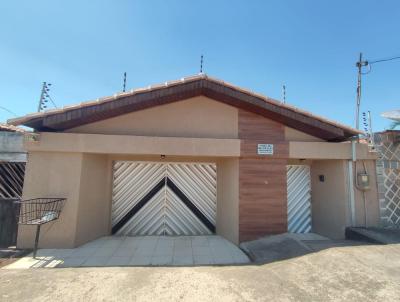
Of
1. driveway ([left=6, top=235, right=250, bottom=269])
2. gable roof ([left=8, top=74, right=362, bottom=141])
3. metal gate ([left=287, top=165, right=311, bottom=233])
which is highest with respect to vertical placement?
gable roof ([left=8, top=74, right=362, bottom=141])

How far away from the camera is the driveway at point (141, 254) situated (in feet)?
15.7

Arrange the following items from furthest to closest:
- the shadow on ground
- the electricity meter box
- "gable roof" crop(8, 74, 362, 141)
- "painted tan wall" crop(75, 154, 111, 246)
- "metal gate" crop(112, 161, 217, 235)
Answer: "metal gate" crop(112, 161, 217, 235) < the electricity meter box < "painted tan wall" crop(75, 154, 111, 246) < "gable roof" crop(8, 74, 362, 141) < the shadow on ground

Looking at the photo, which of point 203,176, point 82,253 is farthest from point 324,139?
point 82,253

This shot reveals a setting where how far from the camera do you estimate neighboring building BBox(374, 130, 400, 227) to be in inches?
258

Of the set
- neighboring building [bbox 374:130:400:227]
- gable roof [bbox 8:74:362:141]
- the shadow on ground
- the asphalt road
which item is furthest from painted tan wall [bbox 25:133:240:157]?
neighboring building [bbox 374:130:400:227]

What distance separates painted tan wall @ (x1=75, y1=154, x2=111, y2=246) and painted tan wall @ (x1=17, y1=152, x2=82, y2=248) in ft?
0.52

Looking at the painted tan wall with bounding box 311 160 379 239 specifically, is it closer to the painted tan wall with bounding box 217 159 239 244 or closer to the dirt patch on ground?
the painted tan wall with bounding box 217 159 239 244

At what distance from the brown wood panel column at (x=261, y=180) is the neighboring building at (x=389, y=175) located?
304cm

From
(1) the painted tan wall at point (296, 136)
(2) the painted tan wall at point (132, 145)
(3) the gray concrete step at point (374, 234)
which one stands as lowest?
(3) the gray concrete step at point (374, 234)

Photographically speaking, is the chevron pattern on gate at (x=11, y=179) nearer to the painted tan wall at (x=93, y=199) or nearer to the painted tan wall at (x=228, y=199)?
the painted tan wall at (x=93, y=199)

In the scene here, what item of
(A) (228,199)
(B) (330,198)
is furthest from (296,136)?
(A) (228,199)

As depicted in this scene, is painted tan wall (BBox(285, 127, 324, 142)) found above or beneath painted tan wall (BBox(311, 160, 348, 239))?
above

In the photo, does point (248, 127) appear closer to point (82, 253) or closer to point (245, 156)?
point (245, 156)

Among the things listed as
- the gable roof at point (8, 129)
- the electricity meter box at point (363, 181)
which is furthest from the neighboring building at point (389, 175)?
the gable roof at point (8, 129)
